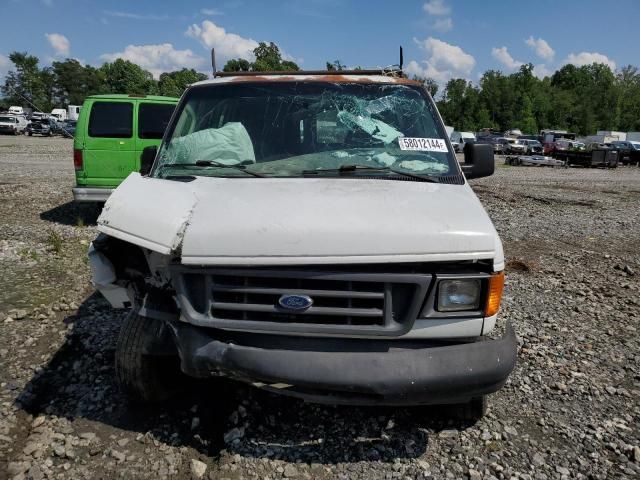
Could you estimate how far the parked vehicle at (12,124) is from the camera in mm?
44188

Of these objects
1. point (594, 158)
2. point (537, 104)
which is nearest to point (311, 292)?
point (594, 158)

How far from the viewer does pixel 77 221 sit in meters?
9.50

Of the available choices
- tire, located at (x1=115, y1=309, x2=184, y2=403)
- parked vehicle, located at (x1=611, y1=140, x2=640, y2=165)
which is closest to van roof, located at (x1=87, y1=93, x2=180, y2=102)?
tire, located at (x1=115, y1=309, x2=184, y2=403)

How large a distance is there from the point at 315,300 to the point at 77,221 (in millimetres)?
8152

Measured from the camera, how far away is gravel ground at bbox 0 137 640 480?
2.99 m

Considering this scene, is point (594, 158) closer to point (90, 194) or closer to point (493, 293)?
point (90, 194)

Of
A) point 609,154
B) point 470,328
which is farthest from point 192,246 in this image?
point 609,154

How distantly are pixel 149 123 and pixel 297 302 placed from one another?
25.8ft

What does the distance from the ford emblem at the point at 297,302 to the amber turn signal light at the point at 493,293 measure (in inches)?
36.9

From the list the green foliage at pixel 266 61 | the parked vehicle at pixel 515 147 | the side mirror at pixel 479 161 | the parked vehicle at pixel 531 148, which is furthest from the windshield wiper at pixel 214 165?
the parked vehicle at pixel 515 147

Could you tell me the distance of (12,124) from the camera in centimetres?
4472

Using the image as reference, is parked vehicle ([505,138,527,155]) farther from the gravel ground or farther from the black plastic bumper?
the black plastic bumper

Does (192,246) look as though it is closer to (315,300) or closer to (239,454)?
(315,300)

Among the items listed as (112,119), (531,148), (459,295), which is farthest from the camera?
(531,148)
